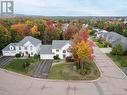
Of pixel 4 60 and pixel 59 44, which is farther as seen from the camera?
pixel 59 44

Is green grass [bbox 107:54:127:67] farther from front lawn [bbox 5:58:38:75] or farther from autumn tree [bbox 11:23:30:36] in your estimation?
autumn tree [bbox 11:23:30:36]

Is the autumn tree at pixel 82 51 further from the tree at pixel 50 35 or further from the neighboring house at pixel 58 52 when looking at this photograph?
the tree at pixel 50 35

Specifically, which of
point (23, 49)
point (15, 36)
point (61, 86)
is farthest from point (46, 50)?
point (61, 86)

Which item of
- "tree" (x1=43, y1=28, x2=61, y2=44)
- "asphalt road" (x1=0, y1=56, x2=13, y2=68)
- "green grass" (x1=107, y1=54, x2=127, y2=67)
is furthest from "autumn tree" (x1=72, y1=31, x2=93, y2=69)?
"tree" (x1=43, y1=28, x2=61, y2=44)

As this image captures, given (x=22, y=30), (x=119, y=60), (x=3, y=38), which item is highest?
(x=22, y=30)

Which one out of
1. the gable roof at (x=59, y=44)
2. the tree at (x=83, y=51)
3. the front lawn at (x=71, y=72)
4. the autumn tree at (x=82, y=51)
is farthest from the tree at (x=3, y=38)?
the tree at (x=83, y=51)

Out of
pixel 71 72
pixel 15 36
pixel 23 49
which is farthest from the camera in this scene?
pixel 15 36

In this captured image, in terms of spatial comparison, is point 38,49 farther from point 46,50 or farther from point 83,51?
point 83,51
